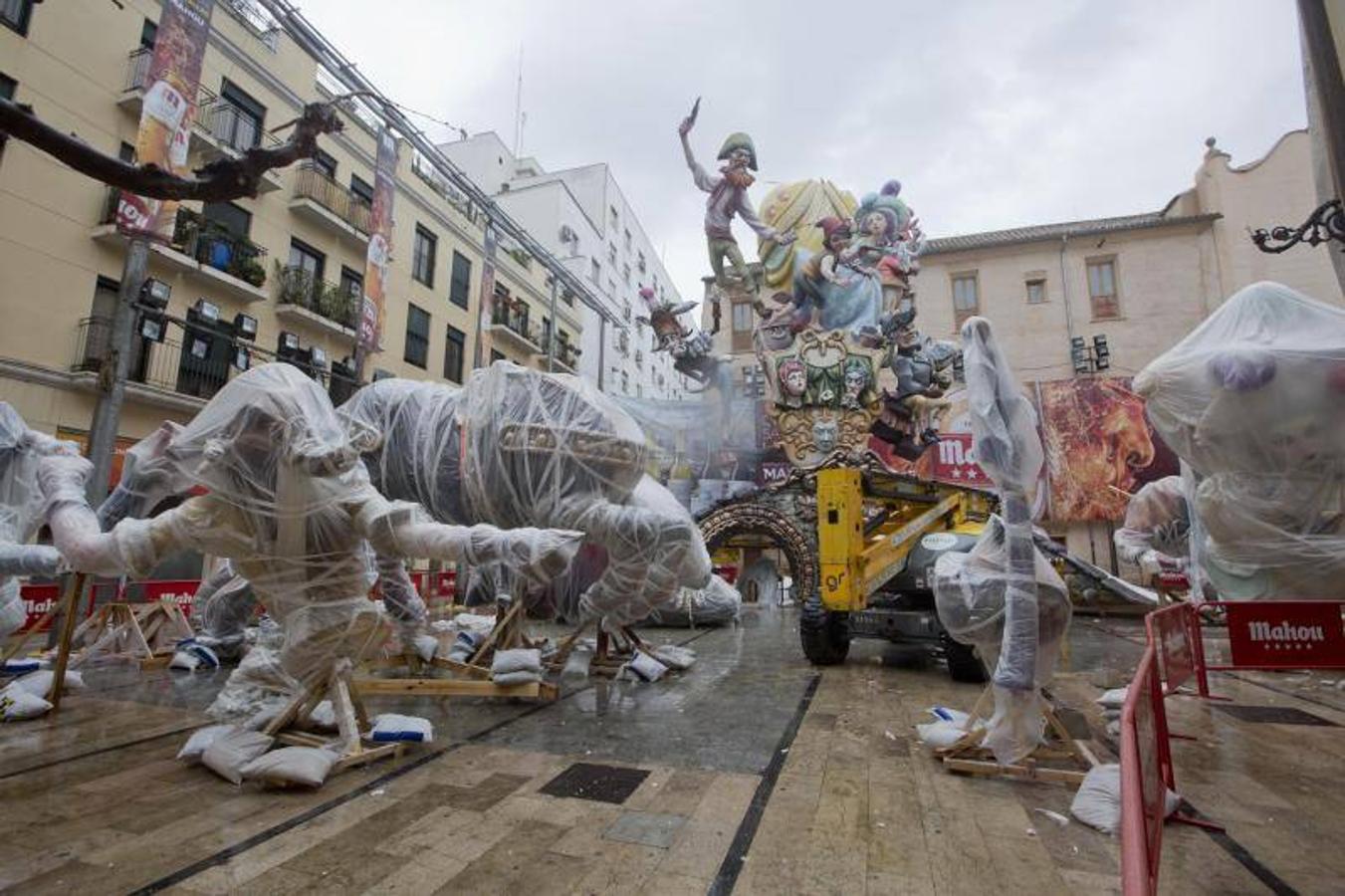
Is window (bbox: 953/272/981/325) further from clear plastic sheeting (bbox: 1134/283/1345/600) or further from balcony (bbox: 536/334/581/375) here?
clear plastic sheeting (bbox: 1134/283/1345/600)

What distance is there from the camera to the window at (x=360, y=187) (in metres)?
18.4

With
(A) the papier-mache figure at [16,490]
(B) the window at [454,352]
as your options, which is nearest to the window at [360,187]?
(B) the window at [454,352]

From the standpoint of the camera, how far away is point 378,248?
12.8 m

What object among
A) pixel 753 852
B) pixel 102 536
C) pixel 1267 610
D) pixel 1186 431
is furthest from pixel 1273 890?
pixel 102 536

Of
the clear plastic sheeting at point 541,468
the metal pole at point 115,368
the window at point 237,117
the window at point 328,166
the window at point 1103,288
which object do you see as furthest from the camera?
the window at point 1103,288

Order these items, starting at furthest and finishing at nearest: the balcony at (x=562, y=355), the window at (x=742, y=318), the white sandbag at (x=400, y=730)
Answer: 1. the window at (x=742, y=318)
2. the balcony at (x=562, y=355)
3. the white sandbag at (x=400, y=730)

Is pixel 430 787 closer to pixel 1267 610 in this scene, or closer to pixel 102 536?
pixel 102 536

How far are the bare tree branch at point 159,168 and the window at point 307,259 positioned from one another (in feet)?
54.8

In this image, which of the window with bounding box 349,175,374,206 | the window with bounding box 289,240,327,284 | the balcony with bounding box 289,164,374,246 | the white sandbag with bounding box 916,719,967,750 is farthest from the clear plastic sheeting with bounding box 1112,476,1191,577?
the window with bounding box 349,175,374,206

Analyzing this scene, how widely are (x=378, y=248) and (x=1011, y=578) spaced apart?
12.4 meters

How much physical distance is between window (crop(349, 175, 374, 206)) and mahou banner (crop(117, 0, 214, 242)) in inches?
344

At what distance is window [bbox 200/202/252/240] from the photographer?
14.6 meters

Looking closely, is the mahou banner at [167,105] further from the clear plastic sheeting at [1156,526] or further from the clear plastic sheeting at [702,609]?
the clear plastic sheeting at [1156,526]

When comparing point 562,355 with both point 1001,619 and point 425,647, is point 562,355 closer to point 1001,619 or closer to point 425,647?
point 425,647
